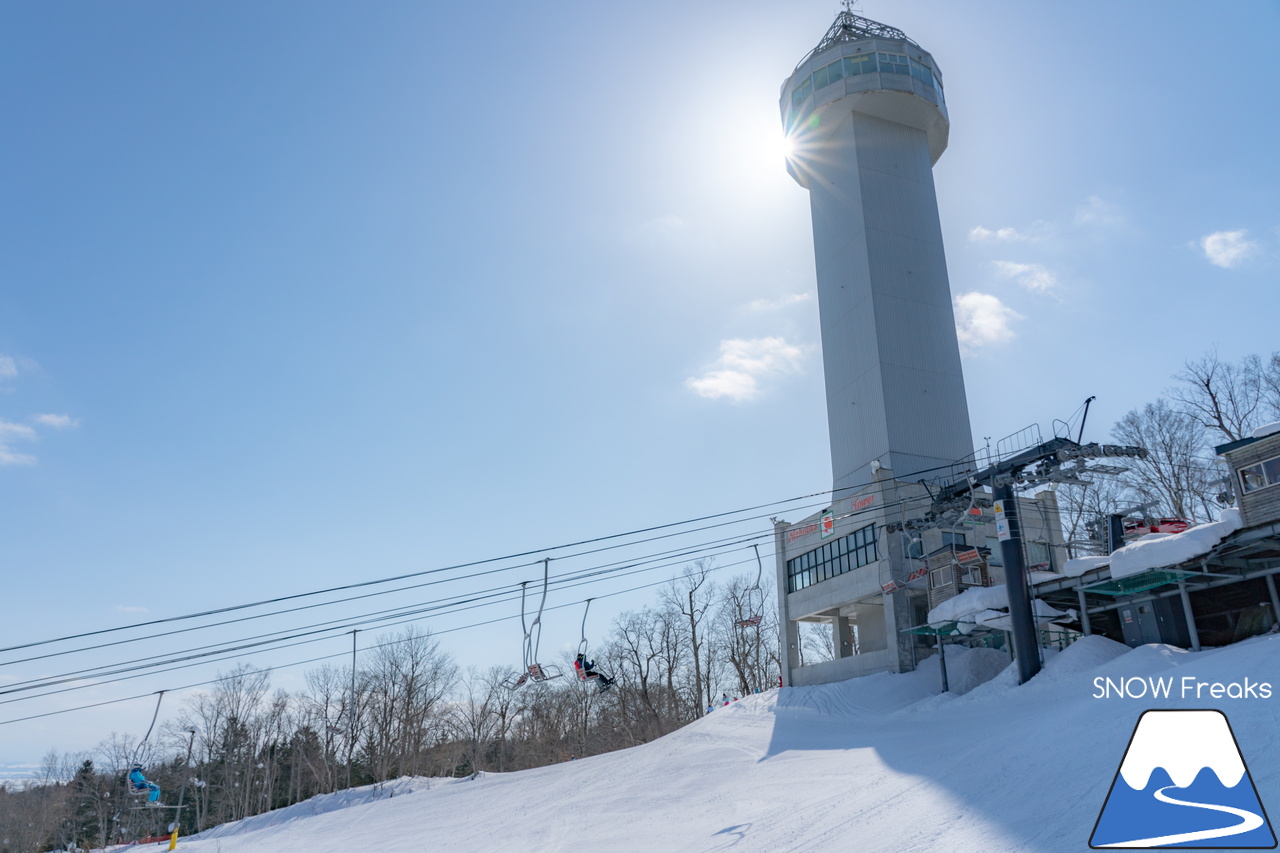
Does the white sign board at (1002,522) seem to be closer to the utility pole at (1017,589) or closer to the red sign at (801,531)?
the utility pole at (1017,589)

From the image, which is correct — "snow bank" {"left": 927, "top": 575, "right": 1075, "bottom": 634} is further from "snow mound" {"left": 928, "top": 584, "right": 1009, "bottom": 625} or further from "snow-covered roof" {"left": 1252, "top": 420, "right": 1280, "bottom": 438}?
"snow-covered roof" {"left": 1252, "top": 420, "right": 1280, "bottom": 438}

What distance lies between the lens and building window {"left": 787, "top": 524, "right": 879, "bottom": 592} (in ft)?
140

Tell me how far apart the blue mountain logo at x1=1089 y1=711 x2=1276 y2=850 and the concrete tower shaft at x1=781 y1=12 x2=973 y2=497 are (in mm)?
31491

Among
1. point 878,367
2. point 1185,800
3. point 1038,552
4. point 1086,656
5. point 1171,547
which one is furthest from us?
point 878,367

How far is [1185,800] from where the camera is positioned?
35.3 ft

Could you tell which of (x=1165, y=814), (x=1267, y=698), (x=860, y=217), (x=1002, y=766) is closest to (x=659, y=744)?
(x=1002, y=766)

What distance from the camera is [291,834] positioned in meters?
33.4

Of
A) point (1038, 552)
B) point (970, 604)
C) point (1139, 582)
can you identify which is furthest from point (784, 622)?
point (1139, 582)

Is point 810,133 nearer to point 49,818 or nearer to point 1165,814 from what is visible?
point 1165,814

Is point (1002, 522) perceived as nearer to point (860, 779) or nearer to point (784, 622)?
point (860, 779)

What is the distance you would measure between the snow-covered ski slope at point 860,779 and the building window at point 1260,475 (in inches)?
220

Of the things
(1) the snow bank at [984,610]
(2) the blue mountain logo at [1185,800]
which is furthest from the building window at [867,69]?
(2) the blue mountain logo at [1185,800]

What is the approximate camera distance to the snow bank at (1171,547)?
24359 millimetres

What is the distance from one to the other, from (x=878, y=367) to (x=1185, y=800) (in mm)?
37927
